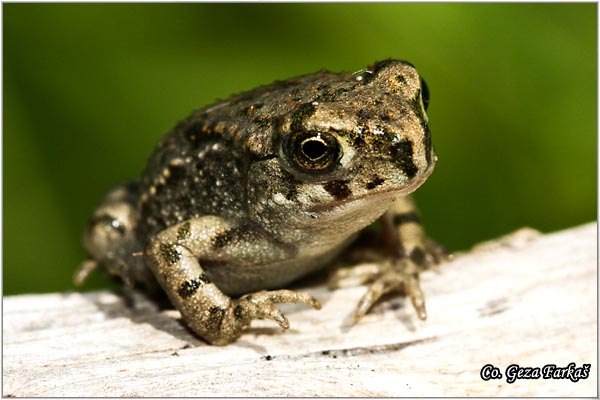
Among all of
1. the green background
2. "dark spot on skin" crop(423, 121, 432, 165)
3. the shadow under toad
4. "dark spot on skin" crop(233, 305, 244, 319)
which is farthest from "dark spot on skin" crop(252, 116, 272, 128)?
the green background

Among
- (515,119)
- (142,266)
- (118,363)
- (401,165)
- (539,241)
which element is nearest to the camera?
(401,165)

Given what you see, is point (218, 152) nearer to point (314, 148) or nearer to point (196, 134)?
point (196, 134)

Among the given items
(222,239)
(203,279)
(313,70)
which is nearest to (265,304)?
(203,279)

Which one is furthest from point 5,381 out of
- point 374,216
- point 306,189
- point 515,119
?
point 515,119

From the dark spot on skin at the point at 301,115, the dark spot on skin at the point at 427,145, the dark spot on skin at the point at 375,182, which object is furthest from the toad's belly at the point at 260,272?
the dark spot on skin at the point at 427,145

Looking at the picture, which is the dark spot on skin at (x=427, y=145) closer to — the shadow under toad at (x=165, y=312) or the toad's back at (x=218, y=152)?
the toad's back at (x=218, y=152)

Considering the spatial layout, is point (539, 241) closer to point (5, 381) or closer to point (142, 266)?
point (142, 266)

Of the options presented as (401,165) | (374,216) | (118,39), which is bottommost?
(374,216)
